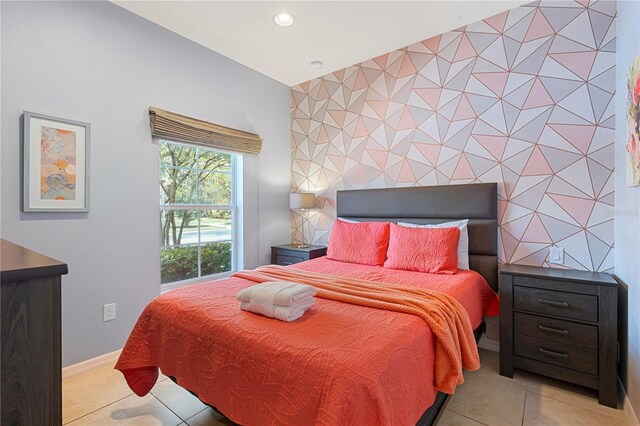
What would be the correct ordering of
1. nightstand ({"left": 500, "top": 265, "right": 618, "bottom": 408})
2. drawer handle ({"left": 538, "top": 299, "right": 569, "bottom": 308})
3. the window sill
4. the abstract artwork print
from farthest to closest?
the window sill < the abstract artwork print < drawer handle ({"left": 538, "top": 299, "right": 569, "bottom": 308}) < nightstand ({"left": 500, "top": 265, "right": 618, "bottom": 408})

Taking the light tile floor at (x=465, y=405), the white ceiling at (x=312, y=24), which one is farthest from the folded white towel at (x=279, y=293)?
the white ceiling at (x=312, y=24)

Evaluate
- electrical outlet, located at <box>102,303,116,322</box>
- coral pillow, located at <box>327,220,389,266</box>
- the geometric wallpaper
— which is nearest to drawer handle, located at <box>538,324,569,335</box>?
the geometric wallpaper

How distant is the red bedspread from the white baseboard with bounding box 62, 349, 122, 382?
812 mm

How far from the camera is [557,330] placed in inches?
81.4

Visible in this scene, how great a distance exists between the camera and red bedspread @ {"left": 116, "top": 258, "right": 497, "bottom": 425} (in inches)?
42.3

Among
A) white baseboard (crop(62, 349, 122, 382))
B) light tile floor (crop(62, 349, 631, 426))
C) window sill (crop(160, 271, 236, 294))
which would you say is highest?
window sill (crop(160, 271, 236, 294))

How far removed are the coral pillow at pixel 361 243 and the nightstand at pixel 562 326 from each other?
3.18ft

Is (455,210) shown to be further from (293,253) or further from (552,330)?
(293,253)

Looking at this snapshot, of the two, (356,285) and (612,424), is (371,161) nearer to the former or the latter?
(356,285)

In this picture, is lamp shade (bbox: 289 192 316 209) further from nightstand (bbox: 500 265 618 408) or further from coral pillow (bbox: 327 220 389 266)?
nightstand (bbox: 500 265 618 408)

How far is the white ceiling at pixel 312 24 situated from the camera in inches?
98.3

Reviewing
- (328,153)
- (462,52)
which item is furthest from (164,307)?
(462,52)

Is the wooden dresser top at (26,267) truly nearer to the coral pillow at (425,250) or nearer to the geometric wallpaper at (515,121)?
the coral pillow at (425,250)

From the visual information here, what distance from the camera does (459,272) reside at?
8.00 feet
